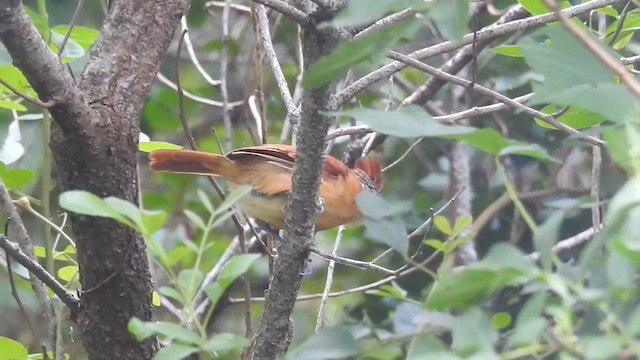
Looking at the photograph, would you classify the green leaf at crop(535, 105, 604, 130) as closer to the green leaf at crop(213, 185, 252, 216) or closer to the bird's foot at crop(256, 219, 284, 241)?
the green leaf at crop(213, 185, 252, 216)

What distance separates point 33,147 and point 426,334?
8.50ft

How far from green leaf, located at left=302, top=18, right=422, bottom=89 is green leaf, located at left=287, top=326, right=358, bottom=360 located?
29 cm

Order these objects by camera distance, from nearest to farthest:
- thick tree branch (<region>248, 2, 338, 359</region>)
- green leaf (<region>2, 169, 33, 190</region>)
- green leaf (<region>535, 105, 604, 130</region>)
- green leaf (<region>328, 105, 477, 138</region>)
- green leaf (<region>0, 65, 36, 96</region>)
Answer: green leaf (<region>328, 105, 477, 138</region>)
thick tree branch (<region>248, 2, 338, 359</region>)
green leaf (<region>535, 105, 604, 130</region>)
green leaf (<region>0, 65, 36, 96</region>)
green leaf (<region>2, 169, 33, 190</region>)

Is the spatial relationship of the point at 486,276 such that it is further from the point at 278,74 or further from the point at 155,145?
the point at 155,145

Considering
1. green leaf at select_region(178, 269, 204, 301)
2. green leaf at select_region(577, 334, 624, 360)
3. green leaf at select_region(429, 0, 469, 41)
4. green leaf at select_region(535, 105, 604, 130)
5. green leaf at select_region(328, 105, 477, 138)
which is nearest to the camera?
green leaf at select_region(577, 334, 624, 360)

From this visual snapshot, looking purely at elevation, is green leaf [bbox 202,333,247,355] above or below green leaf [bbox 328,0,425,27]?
below

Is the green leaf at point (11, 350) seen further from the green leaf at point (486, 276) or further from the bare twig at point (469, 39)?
the green leaf at point (486, 276)

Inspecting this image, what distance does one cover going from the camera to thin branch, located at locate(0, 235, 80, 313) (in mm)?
1948

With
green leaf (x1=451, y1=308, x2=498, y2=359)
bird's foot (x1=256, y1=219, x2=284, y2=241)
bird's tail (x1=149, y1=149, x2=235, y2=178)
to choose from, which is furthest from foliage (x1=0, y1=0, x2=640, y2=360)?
bird's tail (x1=149, y1=149, x2=235, y2=178)

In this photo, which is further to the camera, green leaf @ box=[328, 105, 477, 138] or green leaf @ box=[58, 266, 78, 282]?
green leaf @ box=[58, 266, 78, 282]

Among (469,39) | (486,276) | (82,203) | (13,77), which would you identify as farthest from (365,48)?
(13,77)

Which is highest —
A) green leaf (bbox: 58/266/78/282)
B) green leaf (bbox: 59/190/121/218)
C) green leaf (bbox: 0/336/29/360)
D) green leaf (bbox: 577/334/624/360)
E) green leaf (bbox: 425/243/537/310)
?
green leaf (bbox: 59/190/121/218)

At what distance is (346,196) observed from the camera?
9.70 ft

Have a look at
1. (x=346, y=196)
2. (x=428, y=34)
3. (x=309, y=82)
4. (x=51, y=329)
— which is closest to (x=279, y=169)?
(x=346, y=196)
